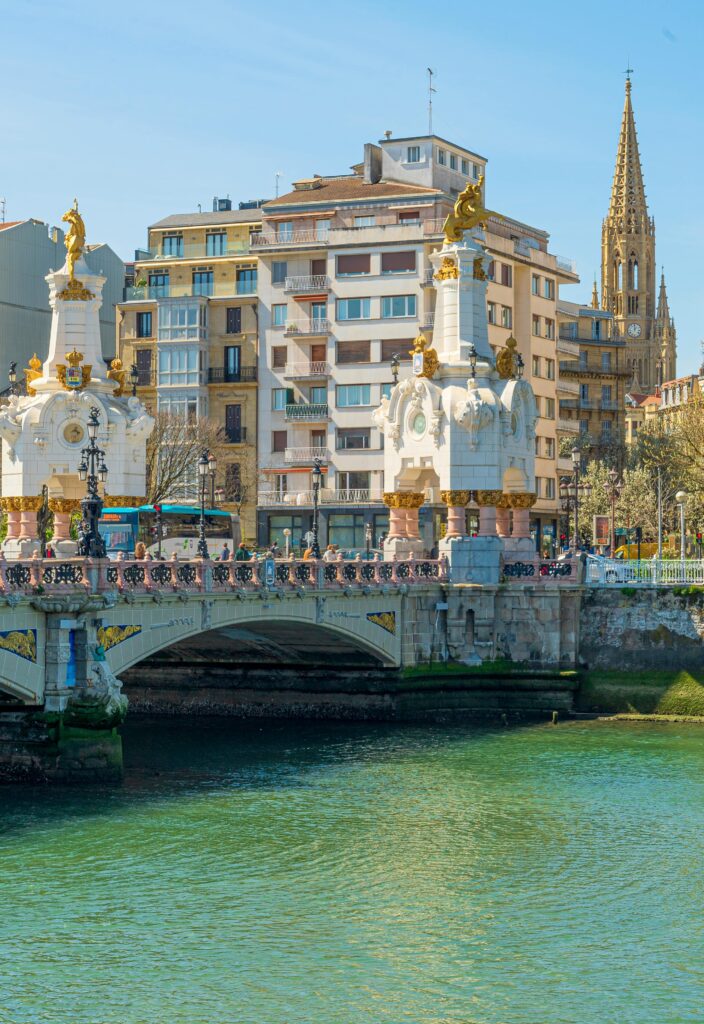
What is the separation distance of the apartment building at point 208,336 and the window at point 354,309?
25.0ft

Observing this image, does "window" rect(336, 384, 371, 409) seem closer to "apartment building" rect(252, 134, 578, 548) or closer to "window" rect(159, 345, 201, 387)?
"apartment building" rect(252, 134, 578, 548)

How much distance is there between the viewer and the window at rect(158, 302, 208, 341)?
9344cm

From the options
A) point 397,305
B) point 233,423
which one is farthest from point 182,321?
point 397,305

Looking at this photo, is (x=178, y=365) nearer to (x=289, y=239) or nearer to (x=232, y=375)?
(x=232, y=375)

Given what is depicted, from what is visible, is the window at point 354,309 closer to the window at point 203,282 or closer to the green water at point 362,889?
the window at point 203,282

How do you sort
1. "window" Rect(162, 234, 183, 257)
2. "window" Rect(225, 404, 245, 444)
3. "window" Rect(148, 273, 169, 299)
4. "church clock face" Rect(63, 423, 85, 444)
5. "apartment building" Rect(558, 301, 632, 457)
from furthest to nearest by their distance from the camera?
"apartment building" Rect(558, 301, 632, 457)
"window" Rect(162, 234, 183, 257)
"window" Rect(148, 273, 169, 299)
"window" Rect(225, 404, 245, 444)
"church clock face" Rect(63, 423, 85, 444)

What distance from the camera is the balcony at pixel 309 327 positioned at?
87500 mm

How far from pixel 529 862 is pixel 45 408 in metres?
24.8

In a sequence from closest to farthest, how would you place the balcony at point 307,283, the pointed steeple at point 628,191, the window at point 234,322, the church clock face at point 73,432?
the church clock face at point 73,432 → the balcony at point 307,283 → the window at point 234,322 → the pointed steeple at point 628,191

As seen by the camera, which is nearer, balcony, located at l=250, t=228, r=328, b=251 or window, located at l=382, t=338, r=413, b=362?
window, located at l=382, t=338, r=413, b=362

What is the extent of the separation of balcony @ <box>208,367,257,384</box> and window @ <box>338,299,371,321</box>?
7705 mm

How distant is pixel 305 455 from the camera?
88562 mm

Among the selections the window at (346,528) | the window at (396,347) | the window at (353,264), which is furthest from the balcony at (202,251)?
the window at (346,528)

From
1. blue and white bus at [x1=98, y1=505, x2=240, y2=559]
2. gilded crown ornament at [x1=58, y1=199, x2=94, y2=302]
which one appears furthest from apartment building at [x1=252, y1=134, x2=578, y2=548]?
gilded crown ornament at [x1=58, y1=199, x2=94, y2=302]
